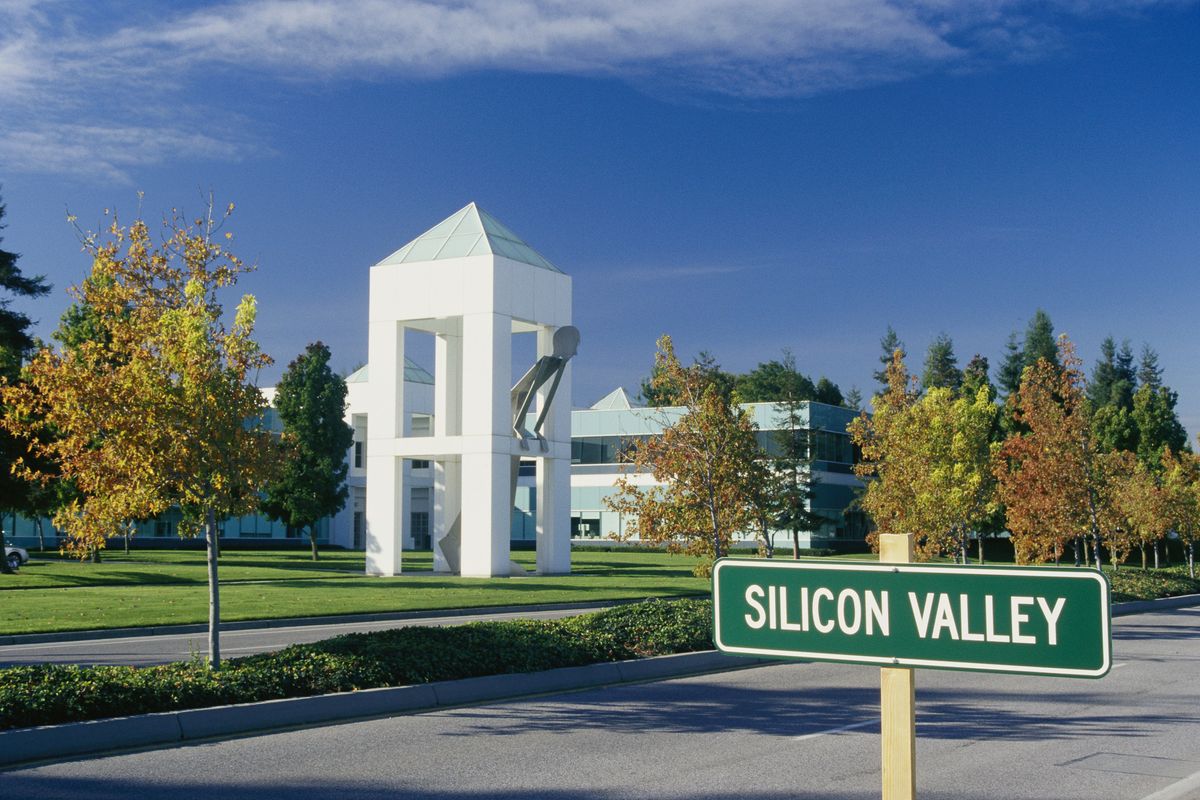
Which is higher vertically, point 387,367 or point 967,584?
point 387,367

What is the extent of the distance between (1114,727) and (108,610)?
19.8m

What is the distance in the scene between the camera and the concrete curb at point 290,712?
32.0ft

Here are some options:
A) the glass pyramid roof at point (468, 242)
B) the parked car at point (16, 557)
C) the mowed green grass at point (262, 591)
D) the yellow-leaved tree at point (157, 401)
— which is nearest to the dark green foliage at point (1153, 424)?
the mowed green grass at point (262, 591)

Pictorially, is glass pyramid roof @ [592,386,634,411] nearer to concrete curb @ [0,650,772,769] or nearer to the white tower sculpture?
the white tower sculpture

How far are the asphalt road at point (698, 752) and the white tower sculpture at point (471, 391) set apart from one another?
97.1 feet

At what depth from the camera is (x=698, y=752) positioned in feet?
33.6

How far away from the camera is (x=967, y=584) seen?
284 centimetres

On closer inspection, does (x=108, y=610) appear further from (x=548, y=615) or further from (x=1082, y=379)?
(x=1082, y=379)

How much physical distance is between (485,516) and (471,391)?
4612 millimetres

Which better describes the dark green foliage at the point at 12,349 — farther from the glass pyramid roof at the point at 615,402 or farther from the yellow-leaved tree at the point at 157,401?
the glass pyramid roof at the point at 615,402

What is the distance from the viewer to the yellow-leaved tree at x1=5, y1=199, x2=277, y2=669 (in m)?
12.8

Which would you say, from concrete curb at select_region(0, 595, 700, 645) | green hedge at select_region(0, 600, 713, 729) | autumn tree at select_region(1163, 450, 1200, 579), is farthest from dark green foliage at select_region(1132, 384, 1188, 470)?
green hedge at select_region(0, 600, 713, 729)

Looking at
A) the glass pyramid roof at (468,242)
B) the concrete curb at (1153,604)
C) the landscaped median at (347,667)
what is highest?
the glass pyramid roof at (468,242)

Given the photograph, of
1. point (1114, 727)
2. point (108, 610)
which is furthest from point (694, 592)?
point (1114, 727)
